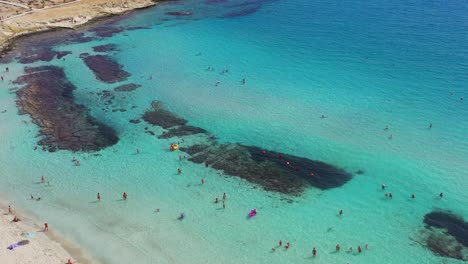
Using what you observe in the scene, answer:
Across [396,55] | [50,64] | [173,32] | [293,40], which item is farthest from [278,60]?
[50,64]

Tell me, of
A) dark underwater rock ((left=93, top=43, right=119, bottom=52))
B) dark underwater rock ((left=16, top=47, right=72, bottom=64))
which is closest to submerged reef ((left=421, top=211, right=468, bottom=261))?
dark underwater rock ((left=93, top=43, right=119, bottom=52))

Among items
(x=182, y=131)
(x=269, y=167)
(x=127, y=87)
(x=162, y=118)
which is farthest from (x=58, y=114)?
(x=269, y=167)

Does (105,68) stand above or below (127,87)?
above

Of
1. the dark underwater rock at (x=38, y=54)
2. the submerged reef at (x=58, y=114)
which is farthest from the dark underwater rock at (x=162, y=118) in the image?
the dark underwater rock at (x=38, y=54)

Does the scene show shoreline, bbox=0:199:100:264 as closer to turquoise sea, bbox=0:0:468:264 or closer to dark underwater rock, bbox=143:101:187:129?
turquoise sea, bbox=0:0:468:264

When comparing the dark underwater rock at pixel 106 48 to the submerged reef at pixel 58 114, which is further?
the dark underwater rock at pixel 106 48

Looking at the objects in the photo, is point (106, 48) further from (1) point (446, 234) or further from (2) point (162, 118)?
(1) point (446, 234)

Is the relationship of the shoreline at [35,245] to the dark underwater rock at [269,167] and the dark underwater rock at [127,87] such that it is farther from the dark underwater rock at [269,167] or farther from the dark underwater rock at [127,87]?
the dark underwater rock at [127,87]
